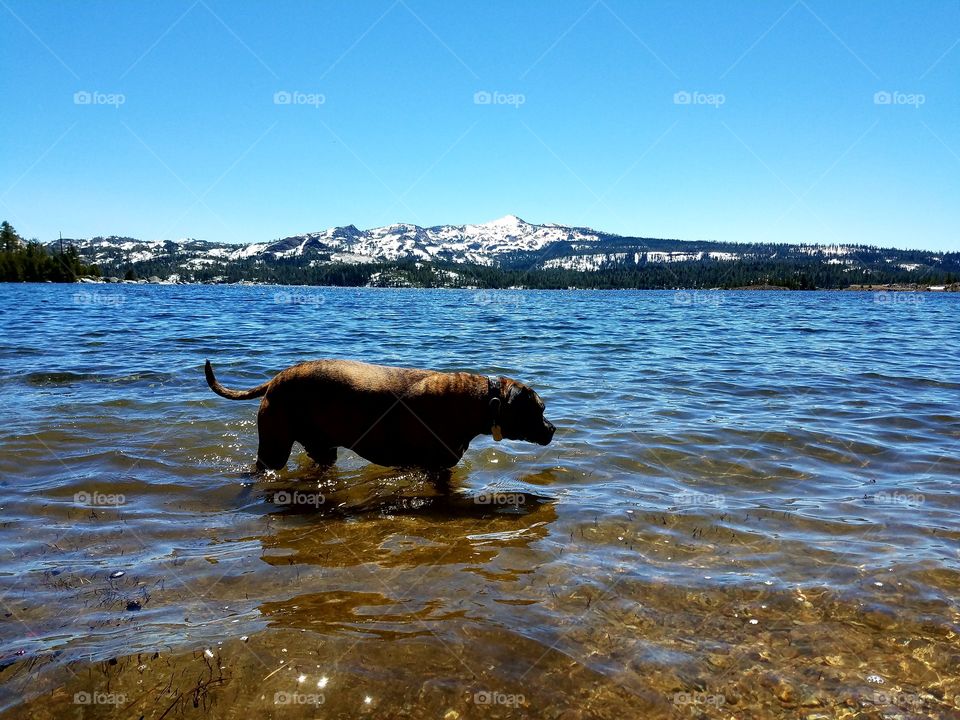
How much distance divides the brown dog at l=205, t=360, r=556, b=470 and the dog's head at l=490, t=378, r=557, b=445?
0.01 meters

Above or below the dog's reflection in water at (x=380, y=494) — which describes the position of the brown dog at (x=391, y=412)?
above

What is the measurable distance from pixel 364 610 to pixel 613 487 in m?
4.29

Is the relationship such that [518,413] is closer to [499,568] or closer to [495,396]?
[495,396]

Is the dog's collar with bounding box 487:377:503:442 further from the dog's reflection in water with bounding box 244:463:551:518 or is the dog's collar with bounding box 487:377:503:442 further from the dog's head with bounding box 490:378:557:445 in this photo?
the dog's reflection in water with bounding box 244:463:551:518

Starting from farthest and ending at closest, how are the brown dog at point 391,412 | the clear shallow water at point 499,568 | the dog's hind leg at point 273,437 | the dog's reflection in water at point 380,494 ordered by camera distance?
the dog's hind leg at point 273,437 → the brown dog at point 391,412 → the dog's reflection in water at point 380,494 → the clear shallow water at point 499,568

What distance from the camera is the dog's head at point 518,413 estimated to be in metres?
8.02

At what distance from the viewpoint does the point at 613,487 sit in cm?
803

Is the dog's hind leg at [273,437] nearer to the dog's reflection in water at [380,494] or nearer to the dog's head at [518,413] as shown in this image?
the dog's reflection in water at [380,494]

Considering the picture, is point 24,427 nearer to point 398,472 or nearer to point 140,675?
point 398,472

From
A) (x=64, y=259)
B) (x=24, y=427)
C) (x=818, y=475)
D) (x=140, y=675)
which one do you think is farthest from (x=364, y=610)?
(x=64, y=259)

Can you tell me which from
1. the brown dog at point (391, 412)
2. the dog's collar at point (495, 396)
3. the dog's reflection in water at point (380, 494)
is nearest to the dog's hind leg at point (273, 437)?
the brown dog at point (391, 412)

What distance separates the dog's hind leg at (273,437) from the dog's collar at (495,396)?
2.68m

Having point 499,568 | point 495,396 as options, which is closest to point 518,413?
point 495,396

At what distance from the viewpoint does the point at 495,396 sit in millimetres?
8094
